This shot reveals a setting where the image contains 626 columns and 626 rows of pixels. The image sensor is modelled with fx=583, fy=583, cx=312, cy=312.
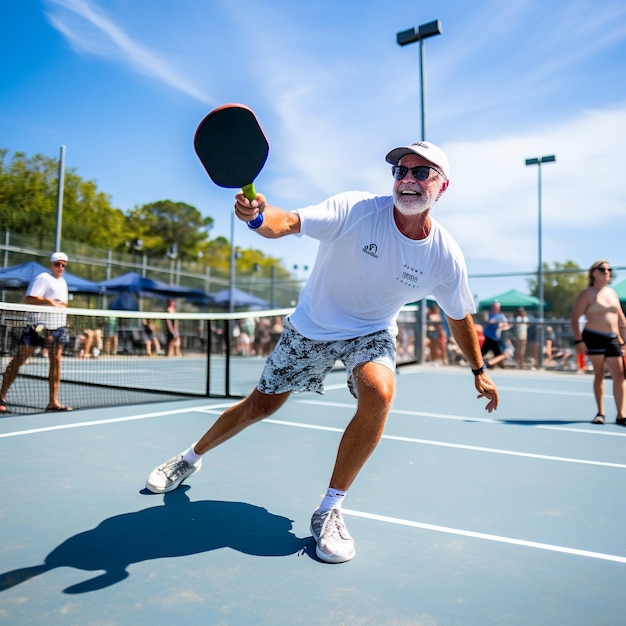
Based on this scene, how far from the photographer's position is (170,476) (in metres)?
3.43

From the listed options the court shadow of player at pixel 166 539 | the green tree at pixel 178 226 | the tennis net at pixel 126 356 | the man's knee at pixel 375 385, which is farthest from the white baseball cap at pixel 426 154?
the green tree at pixel 178 226

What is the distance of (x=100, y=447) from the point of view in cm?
454

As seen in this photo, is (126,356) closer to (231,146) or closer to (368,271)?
(368,271)

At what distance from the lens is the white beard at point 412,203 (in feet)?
9.57

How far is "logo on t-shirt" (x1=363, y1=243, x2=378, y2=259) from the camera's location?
3.00 metres

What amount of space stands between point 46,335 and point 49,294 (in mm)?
505

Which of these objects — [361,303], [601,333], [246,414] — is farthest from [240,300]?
[361,303]

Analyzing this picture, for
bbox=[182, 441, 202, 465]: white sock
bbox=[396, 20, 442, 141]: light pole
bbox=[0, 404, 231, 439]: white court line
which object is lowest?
bbox=[0, 404, 231, 439]: white court line

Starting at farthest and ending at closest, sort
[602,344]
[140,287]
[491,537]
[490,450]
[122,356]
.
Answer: [140,287] → [122,356] → [602,344] → [490,450] → [491,537]

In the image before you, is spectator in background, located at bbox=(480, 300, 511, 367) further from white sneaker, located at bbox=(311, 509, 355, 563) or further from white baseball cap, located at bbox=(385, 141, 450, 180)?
white sneaker, located at bbox=(311, 509, 355, 563)

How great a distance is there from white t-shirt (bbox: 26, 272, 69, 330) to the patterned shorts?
3780 mm

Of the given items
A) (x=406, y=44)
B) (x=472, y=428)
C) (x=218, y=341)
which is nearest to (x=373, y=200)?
(x=472, y=428)

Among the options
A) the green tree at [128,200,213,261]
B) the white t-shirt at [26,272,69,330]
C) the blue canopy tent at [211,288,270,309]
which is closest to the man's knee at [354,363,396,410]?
the white t-shirt at [26,272,69,330]

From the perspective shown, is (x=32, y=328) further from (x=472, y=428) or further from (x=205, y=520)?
(x=472, y=428)
